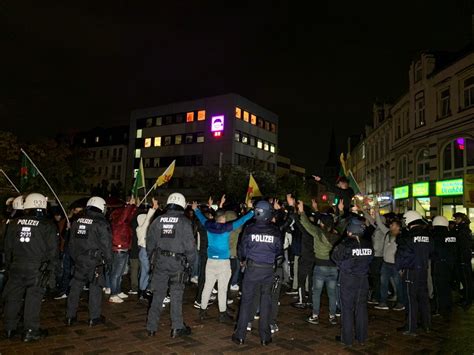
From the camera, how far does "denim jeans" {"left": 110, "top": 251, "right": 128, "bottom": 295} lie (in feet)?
27.3

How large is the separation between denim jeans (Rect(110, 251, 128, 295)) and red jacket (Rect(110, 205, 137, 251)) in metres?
0.18

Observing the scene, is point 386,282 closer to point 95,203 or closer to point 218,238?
point 218,238

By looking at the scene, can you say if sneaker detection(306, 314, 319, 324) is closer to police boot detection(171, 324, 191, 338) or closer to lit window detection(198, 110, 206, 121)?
police boot detection(171, 324, 191, 338)

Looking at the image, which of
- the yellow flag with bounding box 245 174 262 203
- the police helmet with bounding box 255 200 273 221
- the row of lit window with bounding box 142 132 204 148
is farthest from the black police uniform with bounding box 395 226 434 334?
the row of lit window with bounding box 142 132 204 148

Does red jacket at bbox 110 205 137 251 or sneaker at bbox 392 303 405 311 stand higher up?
red jacket at bbox 110 205 137 251

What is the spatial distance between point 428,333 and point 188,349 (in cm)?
452

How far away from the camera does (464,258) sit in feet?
29.9

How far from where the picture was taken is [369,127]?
42469 mm

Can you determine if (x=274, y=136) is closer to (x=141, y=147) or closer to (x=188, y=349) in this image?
(x=141, y=147)

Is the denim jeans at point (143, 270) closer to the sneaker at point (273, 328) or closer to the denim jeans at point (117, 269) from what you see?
the denim jeans at point (117, 269)

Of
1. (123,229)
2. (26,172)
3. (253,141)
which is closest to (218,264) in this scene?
(123,229)

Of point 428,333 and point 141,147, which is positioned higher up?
point 141,147

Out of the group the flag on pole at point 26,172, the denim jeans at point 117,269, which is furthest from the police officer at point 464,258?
the flag on pole at point 26,172

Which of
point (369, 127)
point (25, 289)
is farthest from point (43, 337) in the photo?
point (369, 127)
